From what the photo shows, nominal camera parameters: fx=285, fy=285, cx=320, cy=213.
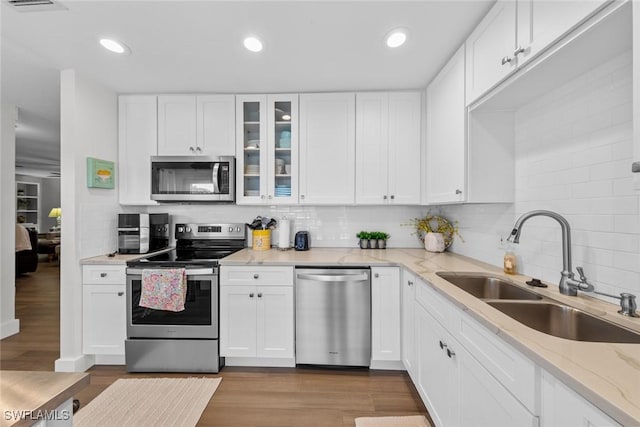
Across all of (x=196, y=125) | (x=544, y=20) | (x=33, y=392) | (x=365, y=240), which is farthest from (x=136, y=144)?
(x=544, y=20)

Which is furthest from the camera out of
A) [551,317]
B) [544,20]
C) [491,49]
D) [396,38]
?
[396,38]

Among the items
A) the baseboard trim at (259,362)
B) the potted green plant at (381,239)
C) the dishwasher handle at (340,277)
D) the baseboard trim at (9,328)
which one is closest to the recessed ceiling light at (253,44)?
the dishwasher handle at (340,277)

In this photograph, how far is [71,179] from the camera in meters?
2.29

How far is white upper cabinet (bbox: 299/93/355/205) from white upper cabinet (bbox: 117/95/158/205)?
4.82 feet

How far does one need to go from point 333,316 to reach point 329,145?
1.53m

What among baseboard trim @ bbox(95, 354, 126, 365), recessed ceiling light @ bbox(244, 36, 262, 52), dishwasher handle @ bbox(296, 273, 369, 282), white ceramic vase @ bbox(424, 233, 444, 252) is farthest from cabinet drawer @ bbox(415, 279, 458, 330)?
baseboard trim @ bbox(95, 354, 126, 365)

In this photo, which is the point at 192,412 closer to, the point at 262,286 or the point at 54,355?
the point at 262,286

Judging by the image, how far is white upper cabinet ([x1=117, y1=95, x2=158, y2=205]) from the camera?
2754 mm

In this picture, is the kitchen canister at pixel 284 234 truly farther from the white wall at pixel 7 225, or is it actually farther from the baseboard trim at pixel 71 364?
the white wall at pixel 7 225

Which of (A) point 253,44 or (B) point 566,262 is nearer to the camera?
(B) point 566,262

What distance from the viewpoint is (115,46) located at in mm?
1994

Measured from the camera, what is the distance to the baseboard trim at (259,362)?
2.37 m

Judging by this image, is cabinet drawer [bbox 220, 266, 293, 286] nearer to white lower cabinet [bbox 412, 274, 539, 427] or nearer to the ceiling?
white lower cabinet [bbox 412, 274, 539, 427]

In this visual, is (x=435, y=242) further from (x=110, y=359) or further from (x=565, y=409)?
(x=110, y=359)
